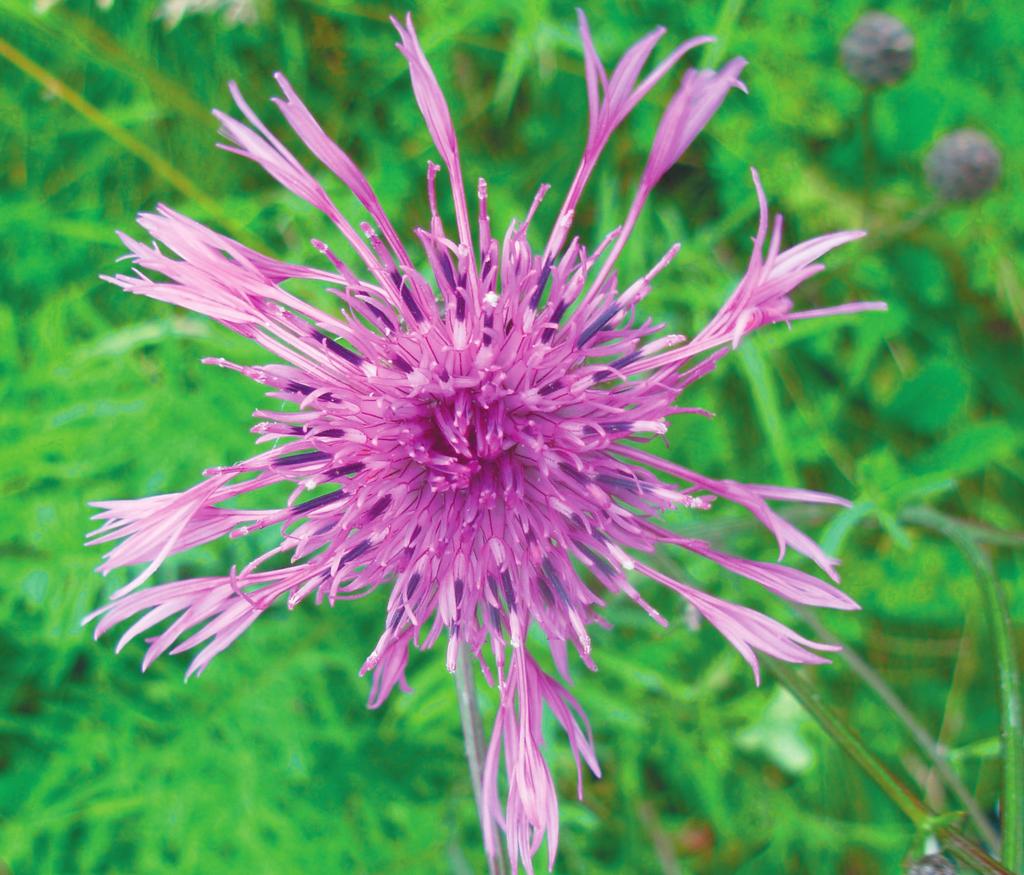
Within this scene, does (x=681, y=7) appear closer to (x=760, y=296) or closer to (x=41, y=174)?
(x=760, y=296)

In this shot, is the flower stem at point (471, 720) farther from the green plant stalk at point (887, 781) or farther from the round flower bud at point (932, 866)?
the round flower bud at point (932, 866)

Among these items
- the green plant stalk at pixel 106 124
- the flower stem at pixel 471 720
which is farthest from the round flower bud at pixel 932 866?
the green plant stalk at pixel 106 124

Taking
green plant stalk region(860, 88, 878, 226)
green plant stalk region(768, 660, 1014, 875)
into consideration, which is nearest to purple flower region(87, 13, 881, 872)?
green plant stalk region(768, 660, 1014, 875)

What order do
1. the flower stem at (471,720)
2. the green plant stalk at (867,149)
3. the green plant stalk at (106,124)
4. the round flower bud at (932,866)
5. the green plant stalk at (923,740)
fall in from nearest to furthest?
the round flower bud at (932,866)
the flower stem at (471,720)
the green plant stalk at (923,740)
the green plant stalk at (106,124)
the green plant stalk at (867,149)

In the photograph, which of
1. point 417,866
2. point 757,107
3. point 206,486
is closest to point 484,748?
point 206,486

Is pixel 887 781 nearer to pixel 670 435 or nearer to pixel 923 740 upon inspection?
pixel 923 740

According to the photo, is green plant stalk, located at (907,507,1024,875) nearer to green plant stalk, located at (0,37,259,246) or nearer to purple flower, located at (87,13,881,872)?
purple flower, located at (87,13,881,872)
